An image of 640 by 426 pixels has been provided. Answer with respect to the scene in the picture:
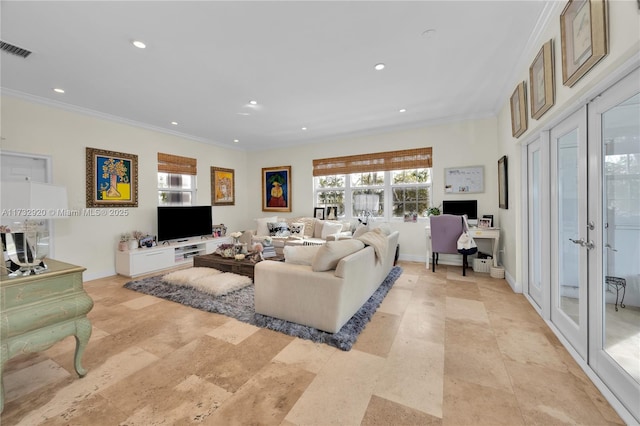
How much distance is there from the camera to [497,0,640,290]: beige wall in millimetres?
1236

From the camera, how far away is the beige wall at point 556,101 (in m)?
1.24

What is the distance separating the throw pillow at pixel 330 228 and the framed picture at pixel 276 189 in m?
1.47

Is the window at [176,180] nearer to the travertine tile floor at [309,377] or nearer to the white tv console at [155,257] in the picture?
the white tv console at [155,257]

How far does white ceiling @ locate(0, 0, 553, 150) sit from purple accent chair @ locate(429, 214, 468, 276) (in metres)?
1.79

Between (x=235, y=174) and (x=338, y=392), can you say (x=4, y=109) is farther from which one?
(x=338, y=392)

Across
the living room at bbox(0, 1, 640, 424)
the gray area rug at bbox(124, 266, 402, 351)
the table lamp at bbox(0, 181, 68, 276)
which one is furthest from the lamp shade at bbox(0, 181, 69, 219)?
the living room at bbox(0, 1, 640, 424)

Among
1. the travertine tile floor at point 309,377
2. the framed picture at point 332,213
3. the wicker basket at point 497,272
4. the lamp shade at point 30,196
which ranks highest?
the lamp shade at point 30,196

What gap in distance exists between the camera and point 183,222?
506 centimetres

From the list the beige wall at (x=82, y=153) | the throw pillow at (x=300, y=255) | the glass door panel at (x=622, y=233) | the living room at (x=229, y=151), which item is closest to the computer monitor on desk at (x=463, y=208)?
the living room at (x=229, y=151)

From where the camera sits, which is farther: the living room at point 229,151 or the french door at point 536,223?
the living room at point 229,151

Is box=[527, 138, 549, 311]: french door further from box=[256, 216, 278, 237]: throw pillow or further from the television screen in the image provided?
box=[256, 216, 278, 237]: throw pillow

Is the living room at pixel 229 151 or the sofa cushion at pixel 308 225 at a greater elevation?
the living room at pixel 229 151

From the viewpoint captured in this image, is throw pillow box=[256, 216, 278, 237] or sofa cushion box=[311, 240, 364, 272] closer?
sofa cushion box=[311, 240, 364, 272]

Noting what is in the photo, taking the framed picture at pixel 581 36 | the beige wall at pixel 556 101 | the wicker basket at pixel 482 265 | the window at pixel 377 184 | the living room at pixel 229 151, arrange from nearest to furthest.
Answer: the beige wall at pixel 556 101 → the framed picture at pixel 581 36 → the living room at pixel 229 151 → the wicker basket at pixel 482 265 → the window at pixel 377 184
